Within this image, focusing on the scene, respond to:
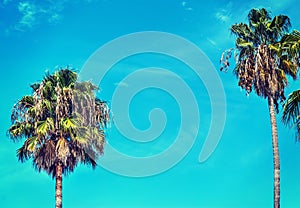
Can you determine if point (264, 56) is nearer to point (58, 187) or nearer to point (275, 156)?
point (275, 156)

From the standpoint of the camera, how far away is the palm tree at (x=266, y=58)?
26.4m

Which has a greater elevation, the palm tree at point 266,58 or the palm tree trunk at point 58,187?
the palm tree at point 266,58

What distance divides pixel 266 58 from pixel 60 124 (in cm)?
1300

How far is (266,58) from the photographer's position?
26.6m

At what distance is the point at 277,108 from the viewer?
27188mm

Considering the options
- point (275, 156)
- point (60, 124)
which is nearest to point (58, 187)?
point (60, 124)

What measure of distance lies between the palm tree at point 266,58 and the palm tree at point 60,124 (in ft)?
30.4

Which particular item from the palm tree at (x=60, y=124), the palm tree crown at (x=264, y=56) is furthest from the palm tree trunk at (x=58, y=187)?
the palm tree crown at (x=264, y=56)

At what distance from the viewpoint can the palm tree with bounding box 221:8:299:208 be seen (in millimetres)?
26422

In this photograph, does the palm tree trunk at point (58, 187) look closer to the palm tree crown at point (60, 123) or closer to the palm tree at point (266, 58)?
the palm tree crown at point (60, 123)

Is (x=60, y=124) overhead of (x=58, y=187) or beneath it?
overhead

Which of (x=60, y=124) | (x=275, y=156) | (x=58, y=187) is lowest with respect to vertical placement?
(x=58, y=187)

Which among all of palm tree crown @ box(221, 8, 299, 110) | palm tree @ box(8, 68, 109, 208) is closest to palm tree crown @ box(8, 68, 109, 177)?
palm tree @ box(8, 68, 109, 208)

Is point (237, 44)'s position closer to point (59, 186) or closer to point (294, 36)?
point (294, 36)
